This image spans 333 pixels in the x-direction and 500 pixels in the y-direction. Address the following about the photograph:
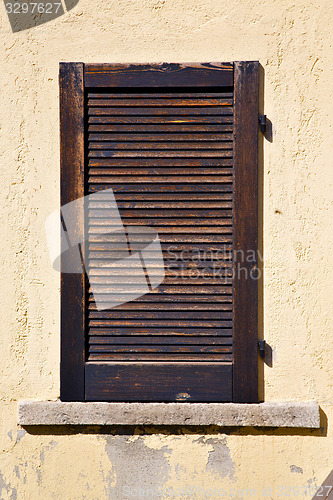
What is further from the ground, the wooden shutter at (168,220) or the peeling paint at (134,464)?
the wooden shutter at (168,220)

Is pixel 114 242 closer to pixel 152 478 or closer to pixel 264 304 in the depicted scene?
pixel 264 304

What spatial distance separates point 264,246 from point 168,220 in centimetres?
55

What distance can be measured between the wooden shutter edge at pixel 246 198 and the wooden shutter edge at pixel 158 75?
0.09 metres

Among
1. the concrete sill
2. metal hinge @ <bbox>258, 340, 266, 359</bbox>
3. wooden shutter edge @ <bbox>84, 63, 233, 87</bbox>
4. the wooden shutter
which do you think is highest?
wooden shutter edge @ <bbox>84, 63, 233, 87</bbox>

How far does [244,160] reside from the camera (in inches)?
84.7

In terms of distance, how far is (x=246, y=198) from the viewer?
2158 mm

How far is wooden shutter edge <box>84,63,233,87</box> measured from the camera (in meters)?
2.14

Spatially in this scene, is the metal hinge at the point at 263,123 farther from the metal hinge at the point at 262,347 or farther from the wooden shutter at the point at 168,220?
the metal hinge at the point at 262,347

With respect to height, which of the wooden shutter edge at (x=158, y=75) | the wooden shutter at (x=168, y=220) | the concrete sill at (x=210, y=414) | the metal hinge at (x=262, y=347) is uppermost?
the wooden shutter edge at (x=158, y=75)

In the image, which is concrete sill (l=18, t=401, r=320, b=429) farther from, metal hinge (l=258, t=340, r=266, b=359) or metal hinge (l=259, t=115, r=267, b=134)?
metal hinge (l=259, t=115, r=267, b=134)

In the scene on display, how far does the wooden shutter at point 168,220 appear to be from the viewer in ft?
7.06

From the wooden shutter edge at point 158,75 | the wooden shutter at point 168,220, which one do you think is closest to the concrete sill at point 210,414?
the wooden shutter at point 168,220

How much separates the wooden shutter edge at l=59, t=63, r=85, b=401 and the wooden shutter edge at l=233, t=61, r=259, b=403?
850mm

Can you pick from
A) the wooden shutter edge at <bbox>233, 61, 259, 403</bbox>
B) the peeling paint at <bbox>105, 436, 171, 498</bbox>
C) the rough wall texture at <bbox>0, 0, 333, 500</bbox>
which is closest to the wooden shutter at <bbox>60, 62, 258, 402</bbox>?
the wooden shutter edge at <bbox>233, 61, 259, 403</bbox>
